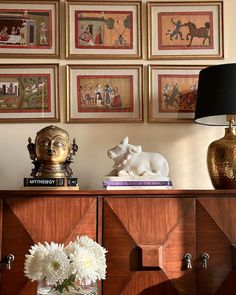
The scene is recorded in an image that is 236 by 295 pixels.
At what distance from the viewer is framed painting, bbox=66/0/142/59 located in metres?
2.28

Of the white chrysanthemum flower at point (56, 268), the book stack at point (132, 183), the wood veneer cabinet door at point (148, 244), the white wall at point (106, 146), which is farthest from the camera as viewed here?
the white wall at point (106, 146)

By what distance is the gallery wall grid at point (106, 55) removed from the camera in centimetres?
225

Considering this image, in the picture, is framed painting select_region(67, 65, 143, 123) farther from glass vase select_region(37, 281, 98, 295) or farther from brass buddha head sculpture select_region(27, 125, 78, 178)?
glass vase select_region(37, 281, 98, 295)

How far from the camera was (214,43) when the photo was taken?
2.30 m

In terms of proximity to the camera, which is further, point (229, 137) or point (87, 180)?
point (87, 180)

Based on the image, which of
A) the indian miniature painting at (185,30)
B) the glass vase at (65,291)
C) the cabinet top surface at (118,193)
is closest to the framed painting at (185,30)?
the indian miniature painting at (185,30)

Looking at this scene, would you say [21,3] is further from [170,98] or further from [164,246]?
[164,246]

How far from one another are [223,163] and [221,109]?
223mm

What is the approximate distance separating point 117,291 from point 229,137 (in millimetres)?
789

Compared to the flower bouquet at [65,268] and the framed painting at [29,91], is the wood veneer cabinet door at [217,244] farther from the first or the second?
the framed painting at [29,91]

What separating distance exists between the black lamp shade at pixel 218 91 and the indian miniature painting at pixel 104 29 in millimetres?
500

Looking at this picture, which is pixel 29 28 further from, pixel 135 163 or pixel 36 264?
pixel 36 264

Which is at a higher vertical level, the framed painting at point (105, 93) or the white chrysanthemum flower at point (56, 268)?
the framed painting at point (105, 93)

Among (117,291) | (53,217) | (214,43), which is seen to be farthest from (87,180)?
(214,43)
